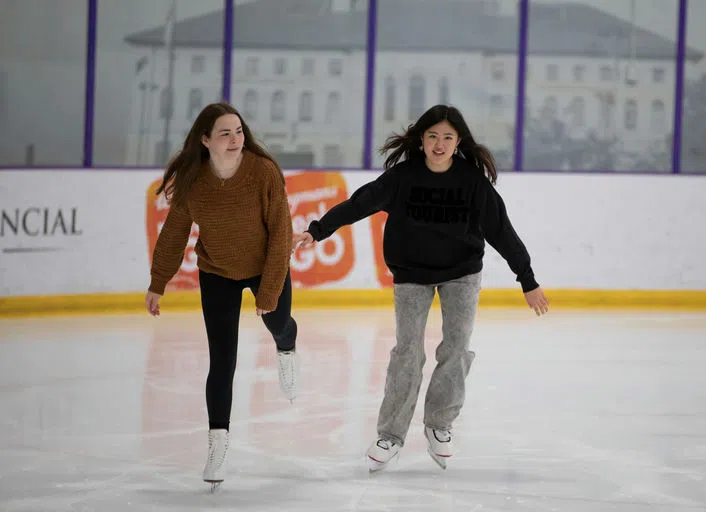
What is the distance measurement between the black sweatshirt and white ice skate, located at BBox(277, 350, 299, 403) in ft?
2.43

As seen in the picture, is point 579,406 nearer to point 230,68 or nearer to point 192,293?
point 192,293

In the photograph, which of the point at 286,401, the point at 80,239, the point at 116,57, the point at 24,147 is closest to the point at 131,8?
the point at 116,57

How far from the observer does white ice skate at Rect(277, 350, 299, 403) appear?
547 cm

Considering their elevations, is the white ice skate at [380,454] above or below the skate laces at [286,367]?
below

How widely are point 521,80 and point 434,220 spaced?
593cm

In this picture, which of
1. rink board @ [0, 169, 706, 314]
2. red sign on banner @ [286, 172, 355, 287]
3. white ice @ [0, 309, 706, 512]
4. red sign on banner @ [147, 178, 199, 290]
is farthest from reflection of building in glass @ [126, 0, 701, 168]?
white ice @ [0, 309, 706, 512]

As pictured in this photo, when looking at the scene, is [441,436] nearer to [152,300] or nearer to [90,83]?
[152,300]

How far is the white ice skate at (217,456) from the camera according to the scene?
15.3 ft

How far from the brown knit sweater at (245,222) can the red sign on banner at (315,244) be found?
4888mm

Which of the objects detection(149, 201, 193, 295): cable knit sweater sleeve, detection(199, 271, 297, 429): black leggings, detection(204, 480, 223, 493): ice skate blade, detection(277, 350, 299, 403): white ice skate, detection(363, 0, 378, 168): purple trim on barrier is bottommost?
detection(204, 480, 223, 493): ice skate blade

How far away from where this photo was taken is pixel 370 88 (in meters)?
10.4

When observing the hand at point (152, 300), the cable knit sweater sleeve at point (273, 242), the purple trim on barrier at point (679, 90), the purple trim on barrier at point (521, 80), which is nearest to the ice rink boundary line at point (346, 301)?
the purple trim on barrier at point (521, 80)

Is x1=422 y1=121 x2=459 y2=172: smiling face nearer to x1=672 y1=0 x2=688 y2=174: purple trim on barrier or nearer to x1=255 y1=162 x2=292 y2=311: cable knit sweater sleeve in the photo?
x1=255 y1=162 x2=292 y2=311: cable knit sweater sleeve

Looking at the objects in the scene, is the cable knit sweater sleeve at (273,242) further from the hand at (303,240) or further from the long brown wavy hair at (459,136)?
the long brown wavy hair at (459,136)
